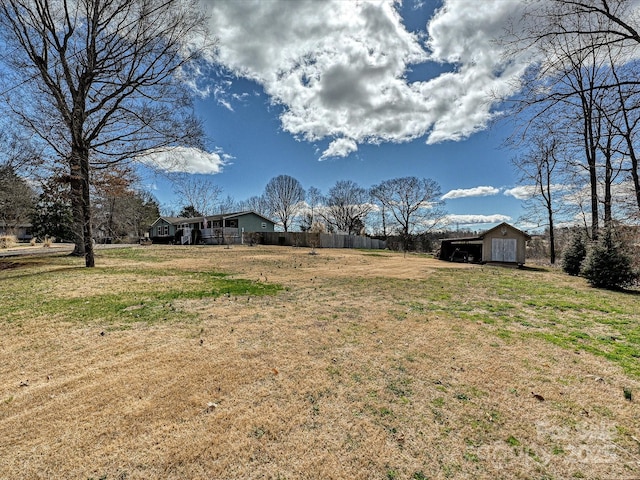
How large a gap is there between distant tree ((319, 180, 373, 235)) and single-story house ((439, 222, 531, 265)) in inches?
1128

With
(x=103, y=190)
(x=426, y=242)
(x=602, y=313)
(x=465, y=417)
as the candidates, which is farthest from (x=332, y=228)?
(x=465, y=417)

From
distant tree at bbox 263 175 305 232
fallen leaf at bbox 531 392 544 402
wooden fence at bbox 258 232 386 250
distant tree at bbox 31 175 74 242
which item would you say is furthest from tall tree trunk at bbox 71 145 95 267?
distant tree at bbox 263 175 305 232

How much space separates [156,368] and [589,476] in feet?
12.4

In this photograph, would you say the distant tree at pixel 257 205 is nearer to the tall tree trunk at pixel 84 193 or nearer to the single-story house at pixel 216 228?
the single-story house at pixel 216 228

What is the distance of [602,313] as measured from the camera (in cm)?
596

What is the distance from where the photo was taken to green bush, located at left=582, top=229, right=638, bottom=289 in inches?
395

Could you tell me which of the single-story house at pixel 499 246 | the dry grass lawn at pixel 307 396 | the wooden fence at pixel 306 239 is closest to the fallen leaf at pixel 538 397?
the dry grass lawn at pixel 307 396

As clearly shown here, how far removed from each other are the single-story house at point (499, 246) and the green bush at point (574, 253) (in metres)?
3.68

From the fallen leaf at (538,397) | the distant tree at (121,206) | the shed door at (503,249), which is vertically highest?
the distant tree at (121,206)

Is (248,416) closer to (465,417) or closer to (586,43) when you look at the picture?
(465,417)

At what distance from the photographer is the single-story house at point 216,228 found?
34219mm

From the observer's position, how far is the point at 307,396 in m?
2.68

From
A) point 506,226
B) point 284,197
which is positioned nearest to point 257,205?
point 284,197

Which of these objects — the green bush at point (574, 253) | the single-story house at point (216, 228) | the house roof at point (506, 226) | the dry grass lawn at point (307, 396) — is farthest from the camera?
the single-story house at point (216, 228)
